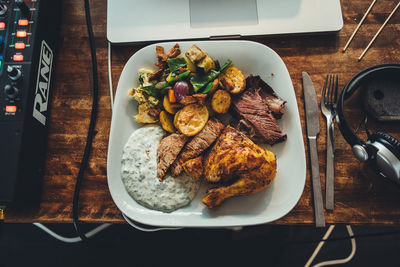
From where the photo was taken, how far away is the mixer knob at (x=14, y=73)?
1.11 m

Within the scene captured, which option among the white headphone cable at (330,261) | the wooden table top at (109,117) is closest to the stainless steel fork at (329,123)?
the wooden table top at (109,117)

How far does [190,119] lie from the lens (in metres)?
1.19

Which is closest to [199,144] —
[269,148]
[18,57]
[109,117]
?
[269,148]

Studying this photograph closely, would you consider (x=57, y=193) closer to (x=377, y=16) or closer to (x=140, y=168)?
(x=140, y=168)

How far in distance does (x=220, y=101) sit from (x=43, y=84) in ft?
2.87

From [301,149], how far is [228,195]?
0.38 meters

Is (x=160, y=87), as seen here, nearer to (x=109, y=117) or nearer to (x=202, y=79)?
(x=202, y=79)

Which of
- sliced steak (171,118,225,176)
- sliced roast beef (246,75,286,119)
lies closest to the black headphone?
sliced roast beef (246,75,286,119)

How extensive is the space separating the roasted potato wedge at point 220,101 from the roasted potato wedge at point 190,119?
6 centimetres

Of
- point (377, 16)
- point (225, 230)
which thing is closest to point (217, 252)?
point (225, 230)

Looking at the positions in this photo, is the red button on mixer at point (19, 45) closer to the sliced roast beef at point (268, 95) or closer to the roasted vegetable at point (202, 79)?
the roasted vegetable at point (202, 79)

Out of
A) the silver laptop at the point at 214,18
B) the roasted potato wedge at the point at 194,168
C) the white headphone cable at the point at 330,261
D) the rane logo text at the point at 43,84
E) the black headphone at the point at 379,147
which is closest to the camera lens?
the black headphone at the point at 379,147

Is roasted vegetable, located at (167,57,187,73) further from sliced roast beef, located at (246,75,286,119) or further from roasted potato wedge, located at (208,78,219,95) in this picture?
sliced roast beef, located at (246,75,286,119)

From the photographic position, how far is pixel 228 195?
3.66 ft
